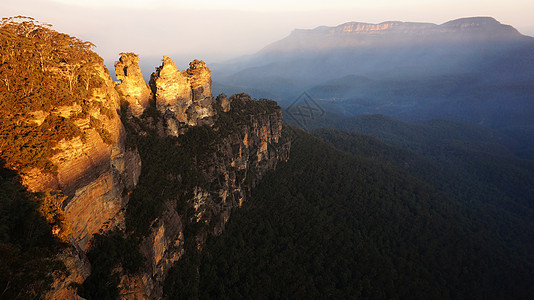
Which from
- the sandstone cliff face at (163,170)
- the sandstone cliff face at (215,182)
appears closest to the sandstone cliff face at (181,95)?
the sandstone cliff face at (163,170)

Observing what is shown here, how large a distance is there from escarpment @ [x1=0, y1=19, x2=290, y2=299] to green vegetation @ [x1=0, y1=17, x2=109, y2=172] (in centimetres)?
9

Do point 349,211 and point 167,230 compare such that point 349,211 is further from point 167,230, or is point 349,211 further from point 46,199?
point 46,199

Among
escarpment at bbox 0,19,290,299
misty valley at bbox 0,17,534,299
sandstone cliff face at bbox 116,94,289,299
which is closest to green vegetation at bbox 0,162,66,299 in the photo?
misty valley at bbox 0,17,534,299

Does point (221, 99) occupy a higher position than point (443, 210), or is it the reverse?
point (221, 99)

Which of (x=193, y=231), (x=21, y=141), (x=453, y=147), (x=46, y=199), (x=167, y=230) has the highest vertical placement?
(x=21, y=141)

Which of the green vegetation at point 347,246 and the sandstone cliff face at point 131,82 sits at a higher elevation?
the sandstone cliff face at point 131,82

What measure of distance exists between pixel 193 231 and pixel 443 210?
72298 mm

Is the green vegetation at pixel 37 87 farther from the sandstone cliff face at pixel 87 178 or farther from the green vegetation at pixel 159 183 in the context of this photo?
the green vegetation at pixel 159 183

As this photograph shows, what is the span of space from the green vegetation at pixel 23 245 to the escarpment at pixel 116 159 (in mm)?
649

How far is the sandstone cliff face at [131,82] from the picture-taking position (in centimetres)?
3372

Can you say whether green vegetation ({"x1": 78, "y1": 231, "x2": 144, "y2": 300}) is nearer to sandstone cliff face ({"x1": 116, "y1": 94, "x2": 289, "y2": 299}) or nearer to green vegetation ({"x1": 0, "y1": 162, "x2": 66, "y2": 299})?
sandstone cliff face ({"x1": 116, "y1": 94, "x2": 289, "y2": 299})

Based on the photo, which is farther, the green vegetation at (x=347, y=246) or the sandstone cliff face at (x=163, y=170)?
the green vegetation at (x=347, y=246)

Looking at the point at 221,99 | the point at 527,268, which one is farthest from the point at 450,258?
the point at 221,99

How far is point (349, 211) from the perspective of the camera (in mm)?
57062
